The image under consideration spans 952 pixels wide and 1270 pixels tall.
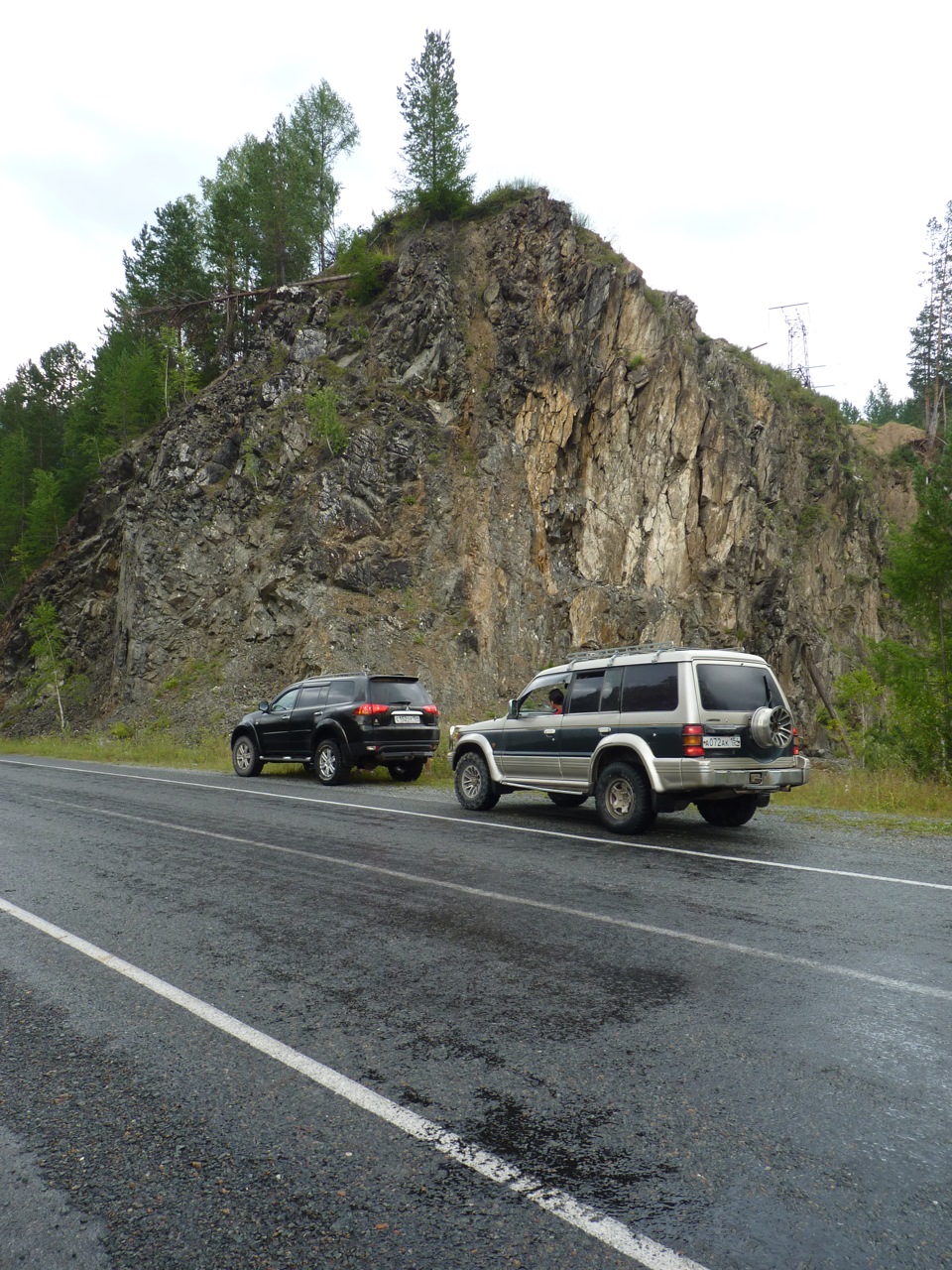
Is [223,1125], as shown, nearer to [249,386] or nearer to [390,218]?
[249,386]

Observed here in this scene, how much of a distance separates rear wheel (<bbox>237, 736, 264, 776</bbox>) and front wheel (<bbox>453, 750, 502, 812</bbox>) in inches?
274

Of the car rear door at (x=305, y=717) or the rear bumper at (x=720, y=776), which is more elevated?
the car rear door at (x=305, y=717)

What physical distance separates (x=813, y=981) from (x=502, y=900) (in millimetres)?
2543

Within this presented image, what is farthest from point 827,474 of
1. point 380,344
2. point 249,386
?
point 249,386

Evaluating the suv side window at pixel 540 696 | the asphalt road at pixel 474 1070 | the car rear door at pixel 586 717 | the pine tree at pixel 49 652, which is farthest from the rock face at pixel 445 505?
the asphalt road at pixel 474 1070

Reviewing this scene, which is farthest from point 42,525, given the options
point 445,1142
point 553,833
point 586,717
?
point 445,1142

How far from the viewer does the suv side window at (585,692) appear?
36.2ft

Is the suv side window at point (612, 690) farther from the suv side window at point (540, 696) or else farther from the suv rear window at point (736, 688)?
the suv rear window at point (736, 688)

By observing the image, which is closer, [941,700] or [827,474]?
[941,700]

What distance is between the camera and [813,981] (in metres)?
4.71

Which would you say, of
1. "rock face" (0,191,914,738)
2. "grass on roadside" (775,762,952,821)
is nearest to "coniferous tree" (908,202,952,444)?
"rock face" (0,191,914,738)

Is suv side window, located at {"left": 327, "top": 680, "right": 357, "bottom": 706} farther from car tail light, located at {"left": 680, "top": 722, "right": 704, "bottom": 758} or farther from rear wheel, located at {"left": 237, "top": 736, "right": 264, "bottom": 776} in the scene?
car tail light, located at {"left": 680, "top": 722, "right": 704, "bottom": 758}

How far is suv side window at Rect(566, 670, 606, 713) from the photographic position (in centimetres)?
1104

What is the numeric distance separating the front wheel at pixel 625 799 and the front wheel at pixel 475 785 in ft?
6.74
